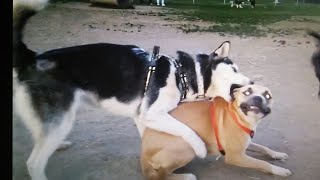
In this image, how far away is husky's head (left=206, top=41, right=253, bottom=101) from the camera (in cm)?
122

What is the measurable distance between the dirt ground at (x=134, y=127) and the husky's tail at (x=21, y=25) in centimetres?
2

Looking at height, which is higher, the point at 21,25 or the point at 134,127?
the point at 21,25

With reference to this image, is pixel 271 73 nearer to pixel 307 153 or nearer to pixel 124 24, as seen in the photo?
pixel 307 153

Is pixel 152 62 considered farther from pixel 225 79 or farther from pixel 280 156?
pixel 280 156

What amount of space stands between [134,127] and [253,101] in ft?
1.18

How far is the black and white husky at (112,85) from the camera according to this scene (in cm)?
122

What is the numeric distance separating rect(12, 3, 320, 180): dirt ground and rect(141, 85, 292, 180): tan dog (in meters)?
0.03

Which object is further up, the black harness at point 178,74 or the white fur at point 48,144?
the black harness at point 178,74

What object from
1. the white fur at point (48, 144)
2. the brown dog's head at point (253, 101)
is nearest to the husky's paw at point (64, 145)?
the white fur at point (48, 144)

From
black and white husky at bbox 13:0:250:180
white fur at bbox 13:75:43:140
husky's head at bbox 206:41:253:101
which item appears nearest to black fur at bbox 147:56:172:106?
black and white husky at bbox 13:0:250:180

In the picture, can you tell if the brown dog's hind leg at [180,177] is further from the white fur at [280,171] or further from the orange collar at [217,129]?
the white fur at [280,171]

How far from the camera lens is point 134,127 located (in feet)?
4.13

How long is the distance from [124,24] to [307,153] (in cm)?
69

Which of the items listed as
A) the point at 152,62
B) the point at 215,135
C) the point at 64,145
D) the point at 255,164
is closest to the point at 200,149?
the point at 215,135
